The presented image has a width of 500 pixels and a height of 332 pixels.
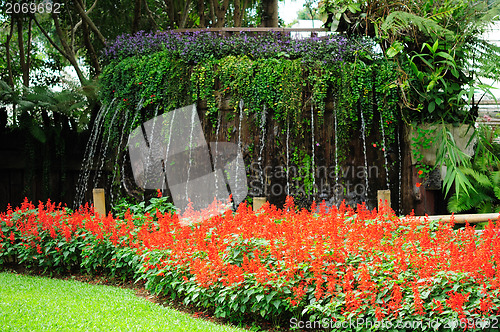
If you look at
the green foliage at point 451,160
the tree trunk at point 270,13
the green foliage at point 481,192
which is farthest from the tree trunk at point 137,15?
the green foliage at point 481,192

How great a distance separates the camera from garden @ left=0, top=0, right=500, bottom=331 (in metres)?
4.13

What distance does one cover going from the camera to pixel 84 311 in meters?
4.06

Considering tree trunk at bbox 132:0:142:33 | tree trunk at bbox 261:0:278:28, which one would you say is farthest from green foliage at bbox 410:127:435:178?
tree trunk at bbox 132:0:142:33

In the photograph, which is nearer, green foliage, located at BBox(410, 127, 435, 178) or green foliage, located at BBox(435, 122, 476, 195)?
green foliage, located at BBox(435, 122, 476, 195)

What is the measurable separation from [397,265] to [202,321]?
5.58 feet

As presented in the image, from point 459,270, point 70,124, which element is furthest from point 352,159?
point 70,124

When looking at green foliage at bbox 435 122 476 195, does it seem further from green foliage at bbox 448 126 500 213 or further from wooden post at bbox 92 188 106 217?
wooden post at bbox 92 188 106 217

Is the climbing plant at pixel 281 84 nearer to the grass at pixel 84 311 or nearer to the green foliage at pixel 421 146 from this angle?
the green foliage at pixel 421 146

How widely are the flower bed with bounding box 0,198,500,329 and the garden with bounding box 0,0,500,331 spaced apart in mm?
27

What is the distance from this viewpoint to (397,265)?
12.0 feet

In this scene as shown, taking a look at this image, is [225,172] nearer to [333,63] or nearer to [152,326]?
[333,63]

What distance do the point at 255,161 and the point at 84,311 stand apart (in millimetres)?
4130

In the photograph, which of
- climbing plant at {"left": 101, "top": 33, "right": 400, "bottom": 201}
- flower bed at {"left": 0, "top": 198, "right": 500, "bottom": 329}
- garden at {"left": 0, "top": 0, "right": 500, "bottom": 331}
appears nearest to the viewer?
flower bed at {"left": 0, "top": 198, "right": 500, "bottom": 329}

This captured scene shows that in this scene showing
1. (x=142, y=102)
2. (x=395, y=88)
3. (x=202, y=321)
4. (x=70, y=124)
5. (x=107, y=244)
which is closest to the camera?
(x=202, y=321)
